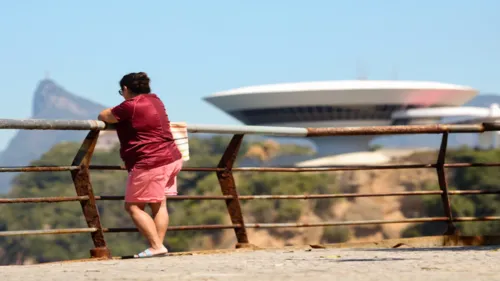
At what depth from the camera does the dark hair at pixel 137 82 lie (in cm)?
832

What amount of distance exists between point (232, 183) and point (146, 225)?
1.14m

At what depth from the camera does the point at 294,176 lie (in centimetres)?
13325

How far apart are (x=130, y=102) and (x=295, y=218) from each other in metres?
116

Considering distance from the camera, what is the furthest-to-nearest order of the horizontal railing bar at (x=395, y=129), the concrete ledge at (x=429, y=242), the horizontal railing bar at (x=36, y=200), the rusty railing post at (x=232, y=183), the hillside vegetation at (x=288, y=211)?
1. the hillside vegetation at (x=288, y=211)
2. the horizontal railing bar at (x=395, y=129)
3. the concrete ledge at (x=429, y=242)
4. the rusty railing post at (x=232, y=183)
5. the horizontal railing bar at (x=36, y=200)

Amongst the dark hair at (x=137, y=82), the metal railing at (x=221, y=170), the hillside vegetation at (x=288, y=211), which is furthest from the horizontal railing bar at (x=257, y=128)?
the hillside vegetation at (x=288, y=211)

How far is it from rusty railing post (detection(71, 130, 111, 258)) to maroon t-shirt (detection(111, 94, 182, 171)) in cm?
22

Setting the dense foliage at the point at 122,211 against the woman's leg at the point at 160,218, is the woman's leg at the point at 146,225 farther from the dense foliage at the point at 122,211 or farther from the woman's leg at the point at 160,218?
the dense foliage at the point at 122,211

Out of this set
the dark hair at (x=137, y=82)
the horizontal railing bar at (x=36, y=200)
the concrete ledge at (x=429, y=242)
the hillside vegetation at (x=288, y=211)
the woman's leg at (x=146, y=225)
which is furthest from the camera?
the hillside vegetation at (x=288, y=211)

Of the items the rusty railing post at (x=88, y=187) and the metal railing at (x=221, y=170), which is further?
the rusty railing post at (x=88, y=187)

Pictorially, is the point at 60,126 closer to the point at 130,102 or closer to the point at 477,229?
the point at 130,102

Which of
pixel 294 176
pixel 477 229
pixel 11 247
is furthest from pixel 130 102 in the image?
pixel 11 247

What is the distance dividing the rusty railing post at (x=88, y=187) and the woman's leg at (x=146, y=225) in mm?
242

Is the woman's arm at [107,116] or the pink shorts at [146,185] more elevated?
the woman's arm at [107,116]

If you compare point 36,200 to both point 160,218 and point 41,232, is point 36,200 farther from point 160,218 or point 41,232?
point 160,218
